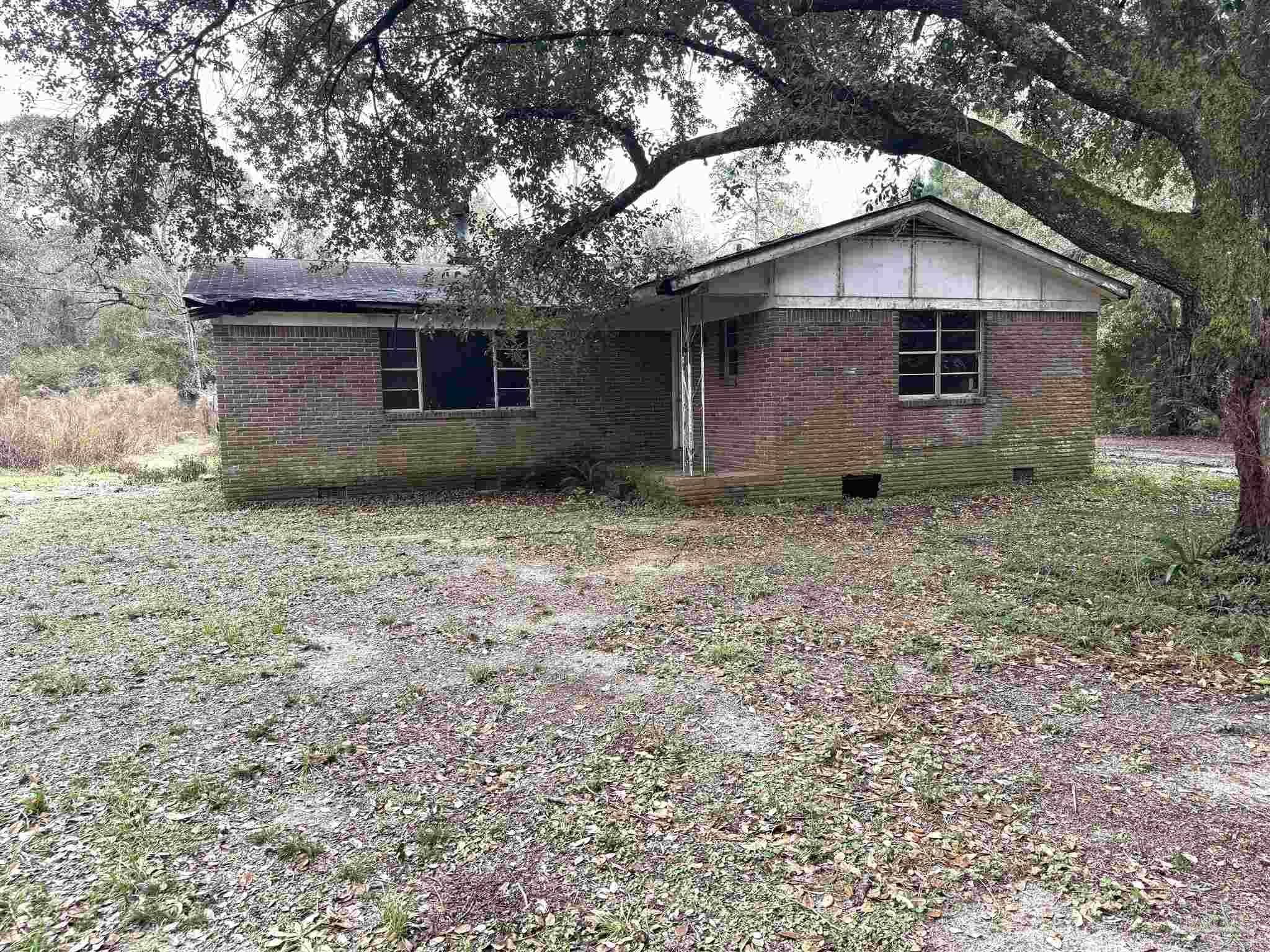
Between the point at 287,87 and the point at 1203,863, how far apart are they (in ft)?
36.4

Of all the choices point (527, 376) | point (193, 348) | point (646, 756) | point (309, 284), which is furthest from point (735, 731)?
point (193, 348)

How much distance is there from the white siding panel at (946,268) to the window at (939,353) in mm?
321

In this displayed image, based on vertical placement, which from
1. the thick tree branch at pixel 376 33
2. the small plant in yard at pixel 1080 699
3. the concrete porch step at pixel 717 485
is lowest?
the small plant in yard at pixel 1080 699

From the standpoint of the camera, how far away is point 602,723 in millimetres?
3879

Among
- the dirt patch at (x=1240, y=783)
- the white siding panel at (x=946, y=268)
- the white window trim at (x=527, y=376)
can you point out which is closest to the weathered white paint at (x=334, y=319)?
the white window trim at (x=527, y=376)

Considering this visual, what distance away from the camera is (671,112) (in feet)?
34.5

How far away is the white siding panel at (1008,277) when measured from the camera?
464 inches

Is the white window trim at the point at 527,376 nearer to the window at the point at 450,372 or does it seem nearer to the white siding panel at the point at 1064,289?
the window at the point at 450,372

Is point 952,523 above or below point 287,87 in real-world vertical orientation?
below

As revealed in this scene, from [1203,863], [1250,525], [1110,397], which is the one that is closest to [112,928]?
[1203,863]

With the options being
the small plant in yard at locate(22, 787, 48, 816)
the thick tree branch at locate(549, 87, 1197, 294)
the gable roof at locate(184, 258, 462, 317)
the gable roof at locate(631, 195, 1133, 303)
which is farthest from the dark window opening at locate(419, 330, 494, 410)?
the small plant in yard at locate(22, 787, 48, 816)

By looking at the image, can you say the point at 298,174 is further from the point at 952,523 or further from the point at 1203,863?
the point at 1203,863

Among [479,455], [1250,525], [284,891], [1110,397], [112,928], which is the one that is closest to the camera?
[112,928]

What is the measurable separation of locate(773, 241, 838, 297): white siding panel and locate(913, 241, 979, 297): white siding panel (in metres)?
1.37
